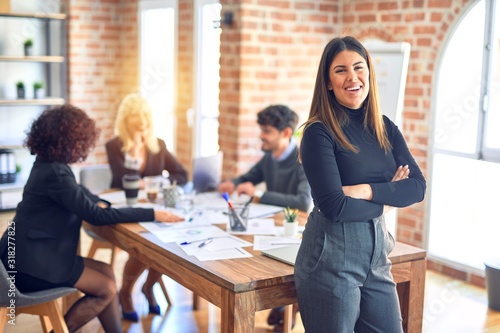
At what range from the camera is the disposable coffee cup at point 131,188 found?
3.57 m

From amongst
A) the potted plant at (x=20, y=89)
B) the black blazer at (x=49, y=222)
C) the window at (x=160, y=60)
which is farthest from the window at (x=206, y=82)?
the black blazer at (x=49, y=222)

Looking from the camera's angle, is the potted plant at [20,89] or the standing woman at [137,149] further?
the potted plant at [20,89]

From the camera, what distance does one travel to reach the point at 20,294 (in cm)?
275

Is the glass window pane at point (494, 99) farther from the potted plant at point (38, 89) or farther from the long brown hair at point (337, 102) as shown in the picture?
the potted plant at point (38, 89)

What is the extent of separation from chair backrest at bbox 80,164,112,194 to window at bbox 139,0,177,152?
2.05m

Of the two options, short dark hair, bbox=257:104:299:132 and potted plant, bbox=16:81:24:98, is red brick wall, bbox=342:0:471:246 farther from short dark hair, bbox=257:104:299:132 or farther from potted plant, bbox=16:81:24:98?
potted plant, bbox=16:81:24:98

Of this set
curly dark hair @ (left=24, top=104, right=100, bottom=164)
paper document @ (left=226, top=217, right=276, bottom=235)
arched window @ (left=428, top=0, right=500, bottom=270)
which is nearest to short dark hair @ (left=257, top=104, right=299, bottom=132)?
paper document @ (left=226, top=217, right=276, bottom=235)

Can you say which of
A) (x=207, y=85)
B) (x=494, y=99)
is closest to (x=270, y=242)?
(x=494, y=99)

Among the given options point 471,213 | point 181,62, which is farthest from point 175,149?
point 471,213

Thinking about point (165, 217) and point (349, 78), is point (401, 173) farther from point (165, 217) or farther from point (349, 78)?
point (165, 217)

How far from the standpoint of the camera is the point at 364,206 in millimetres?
2193

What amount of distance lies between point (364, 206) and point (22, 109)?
5.02 metres

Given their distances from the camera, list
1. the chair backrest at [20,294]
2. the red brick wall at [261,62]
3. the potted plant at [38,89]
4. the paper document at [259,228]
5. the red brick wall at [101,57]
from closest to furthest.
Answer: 1. the chair backrest at [20,294]
2. the paper document at [259,228]
3. the red brick wall at [261,62]
4. the potted plant at [38,89]
5. the red brick wall at [101,57]

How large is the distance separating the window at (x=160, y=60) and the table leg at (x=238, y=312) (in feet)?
13.8
